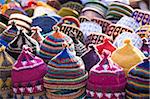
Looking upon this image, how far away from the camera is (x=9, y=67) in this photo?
1005mm

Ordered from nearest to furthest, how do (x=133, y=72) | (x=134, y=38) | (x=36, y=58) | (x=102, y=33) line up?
(x=133, y=72)
(x=36, y=58)
(x=134, y=38)
(x=102, y=33)

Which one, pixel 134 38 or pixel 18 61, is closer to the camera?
pixel 18 61

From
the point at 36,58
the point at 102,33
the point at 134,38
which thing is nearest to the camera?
the point at 36,58

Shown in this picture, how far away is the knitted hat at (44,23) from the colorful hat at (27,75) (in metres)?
0.32

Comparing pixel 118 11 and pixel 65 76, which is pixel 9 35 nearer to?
pixel 65 76

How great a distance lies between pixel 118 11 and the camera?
1393 millimetres

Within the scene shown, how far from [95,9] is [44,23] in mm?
242

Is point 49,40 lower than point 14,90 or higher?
higher

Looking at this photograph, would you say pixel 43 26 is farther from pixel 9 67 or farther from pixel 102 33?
pixel 9 67

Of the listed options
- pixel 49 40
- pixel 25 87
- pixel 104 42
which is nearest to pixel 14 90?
pixel 25 87

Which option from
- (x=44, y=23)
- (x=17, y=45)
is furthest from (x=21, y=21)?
(x=17, y=45)

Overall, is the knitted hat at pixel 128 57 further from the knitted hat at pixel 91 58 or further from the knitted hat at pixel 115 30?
the knitted hat at pixel 115 30

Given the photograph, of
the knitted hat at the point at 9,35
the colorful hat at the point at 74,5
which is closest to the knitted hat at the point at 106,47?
the knitted hat at the point at 9,35

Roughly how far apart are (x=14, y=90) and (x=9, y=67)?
0.07 m
